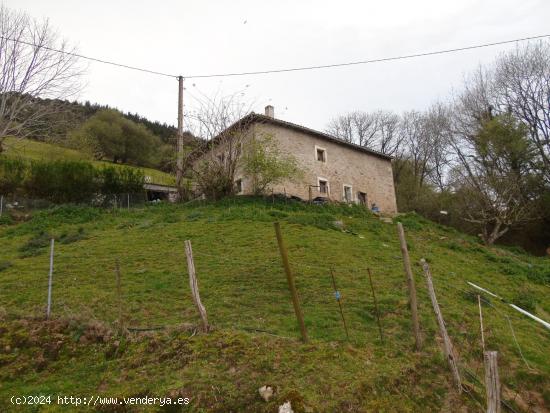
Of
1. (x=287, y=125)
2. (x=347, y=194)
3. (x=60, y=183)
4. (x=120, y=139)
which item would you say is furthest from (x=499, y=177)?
(x=120, y=139)

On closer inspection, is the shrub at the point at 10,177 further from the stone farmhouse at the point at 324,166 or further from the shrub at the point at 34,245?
the stone farmhouse at the point at 324,166

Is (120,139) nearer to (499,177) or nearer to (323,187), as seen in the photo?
(323,187)

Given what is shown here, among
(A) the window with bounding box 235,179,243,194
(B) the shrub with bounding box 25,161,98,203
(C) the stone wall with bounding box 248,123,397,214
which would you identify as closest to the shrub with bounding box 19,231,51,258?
(B) the shrub with bounding box 25,161,98,203

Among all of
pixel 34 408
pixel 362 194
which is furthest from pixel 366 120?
pixel 34 408

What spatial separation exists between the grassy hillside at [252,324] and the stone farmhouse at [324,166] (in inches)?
272

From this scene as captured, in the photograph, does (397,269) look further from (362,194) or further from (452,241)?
(362,194)

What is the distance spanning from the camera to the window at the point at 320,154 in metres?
23.2

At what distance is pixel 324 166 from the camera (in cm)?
2347

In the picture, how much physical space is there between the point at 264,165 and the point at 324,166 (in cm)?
636

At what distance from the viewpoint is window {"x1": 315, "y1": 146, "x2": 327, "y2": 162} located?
23.2 metres

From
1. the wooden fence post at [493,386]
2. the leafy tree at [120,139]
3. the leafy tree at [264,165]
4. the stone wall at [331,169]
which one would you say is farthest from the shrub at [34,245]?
the leafy tree at [120,139]

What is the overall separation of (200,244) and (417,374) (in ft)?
27.6

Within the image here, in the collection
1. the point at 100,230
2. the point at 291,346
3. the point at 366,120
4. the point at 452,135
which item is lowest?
the point at 291,346

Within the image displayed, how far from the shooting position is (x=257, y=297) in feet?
26.7
